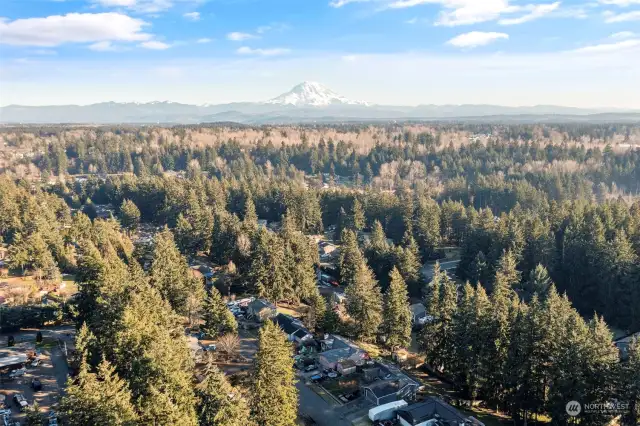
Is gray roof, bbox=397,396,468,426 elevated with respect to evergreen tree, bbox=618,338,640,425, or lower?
lower

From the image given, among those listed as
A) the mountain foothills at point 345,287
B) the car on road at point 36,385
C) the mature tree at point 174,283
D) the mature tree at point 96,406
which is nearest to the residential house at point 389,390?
the mountain foothills at point 345,287

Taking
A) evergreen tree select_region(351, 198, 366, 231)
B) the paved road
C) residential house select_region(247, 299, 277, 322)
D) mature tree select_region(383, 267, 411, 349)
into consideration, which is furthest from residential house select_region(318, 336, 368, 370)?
evergreen tree select_region(351, 198, 366, 231)

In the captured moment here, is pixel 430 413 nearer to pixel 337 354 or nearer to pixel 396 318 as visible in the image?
pixel 337 354

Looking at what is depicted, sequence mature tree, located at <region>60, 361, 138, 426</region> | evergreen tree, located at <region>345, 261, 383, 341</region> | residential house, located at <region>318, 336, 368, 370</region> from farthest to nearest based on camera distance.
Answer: evergreen tree, located at <region>345, 261, 383, 341</region> < residential house, located at <region>318, 336, 368, 370</region> < mature tree, located at <region>60, 361, 138, 426</region>

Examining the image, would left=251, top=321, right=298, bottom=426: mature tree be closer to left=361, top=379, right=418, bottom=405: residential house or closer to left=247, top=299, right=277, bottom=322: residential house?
left=361, top=379, right=418, bottom=405: residential house

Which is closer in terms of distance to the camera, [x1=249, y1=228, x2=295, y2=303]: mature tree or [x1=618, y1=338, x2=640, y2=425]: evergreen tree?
[x1=618, y1=338, x2=640, y2=425]: evergreen tree

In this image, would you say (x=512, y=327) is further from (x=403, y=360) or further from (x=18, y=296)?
(x=18, y=296)

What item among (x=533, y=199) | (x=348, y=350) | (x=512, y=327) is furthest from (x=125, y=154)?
(x=512, y=327)

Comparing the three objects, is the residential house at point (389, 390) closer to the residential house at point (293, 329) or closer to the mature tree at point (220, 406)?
the residential house at point (293, 329)
